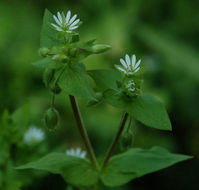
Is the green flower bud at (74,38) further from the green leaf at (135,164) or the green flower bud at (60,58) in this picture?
the green leaf at (135,164)

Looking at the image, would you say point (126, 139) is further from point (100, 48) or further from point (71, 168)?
point (100, 48)

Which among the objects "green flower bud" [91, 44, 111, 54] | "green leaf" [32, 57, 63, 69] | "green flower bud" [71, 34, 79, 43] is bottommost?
"green leaf" [32, 57, 63, 69]

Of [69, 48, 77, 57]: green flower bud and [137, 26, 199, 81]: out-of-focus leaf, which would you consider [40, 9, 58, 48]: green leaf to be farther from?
[137, 26, 199, 81]: out-of-focus leaf

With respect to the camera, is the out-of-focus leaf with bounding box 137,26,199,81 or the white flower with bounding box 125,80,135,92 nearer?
the white flower with bounding box 125,80,135,92

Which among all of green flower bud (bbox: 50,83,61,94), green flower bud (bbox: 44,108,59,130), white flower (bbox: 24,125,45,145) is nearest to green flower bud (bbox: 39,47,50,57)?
green flower bud (bbox: 50,83,61,94)

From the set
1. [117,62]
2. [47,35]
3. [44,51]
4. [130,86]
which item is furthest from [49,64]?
[117,62]

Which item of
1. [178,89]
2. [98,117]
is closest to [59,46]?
[98,117]

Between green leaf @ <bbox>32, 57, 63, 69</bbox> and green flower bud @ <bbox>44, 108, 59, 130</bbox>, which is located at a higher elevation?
green leaf @ <bbox>32, 57, 63, 69</bbox>

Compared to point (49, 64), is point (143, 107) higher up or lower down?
lower down
